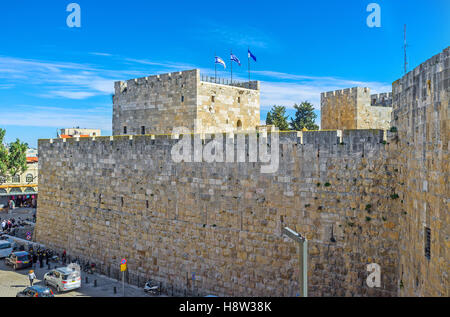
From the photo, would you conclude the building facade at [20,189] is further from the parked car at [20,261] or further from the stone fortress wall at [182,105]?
the stone fortress wall at [182,105]

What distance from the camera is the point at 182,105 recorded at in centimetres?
2014

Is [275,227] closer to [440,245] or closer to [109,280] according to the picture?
[440,245]

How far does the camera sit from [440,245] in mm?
6930

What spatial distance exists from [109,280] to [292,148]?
1071 cm

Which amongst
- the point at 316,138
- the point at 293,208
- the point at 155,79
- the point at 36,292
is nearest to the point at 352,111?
the point at 316,138

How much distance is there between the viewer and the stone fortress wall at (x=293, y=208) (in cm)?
791

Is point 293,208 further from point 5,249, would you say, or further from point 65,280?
point 5,249

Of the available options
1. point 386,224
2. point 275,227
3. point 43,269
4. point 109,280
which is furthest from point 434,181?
point 43,269

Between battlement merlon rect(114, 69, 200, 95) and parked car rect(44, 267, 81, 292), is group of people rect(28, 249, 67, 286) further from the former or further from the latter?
battlement merlon rect(114, 69, 200, 95)

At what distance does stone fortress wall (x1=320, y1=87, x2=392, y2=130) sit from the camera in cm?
1966

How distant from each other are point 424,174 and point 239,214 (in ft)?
23.4

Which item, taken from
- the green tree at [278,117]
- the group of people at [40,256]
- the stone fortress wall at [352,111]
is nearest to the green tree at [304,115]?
the green tree at [278,117]

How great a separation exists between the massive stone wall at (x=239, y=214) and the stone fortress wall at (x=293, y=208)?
0.03 metres

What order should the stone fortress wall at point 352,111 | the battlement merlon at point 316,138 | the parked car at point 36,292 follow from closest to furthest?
the battlement merlon at point 316,138
the parked car at point 36,292
the stone fortress wall at point 352,111
